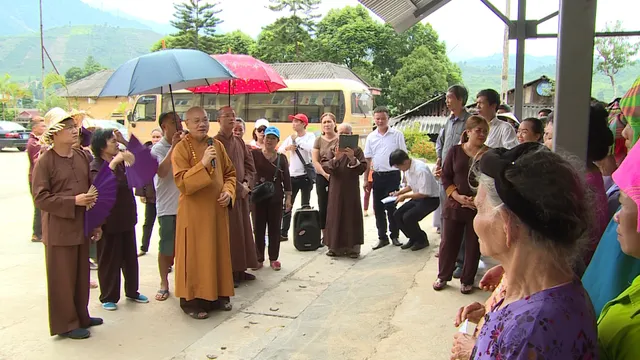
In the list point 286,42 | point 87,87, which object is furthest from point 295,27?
point 87,87

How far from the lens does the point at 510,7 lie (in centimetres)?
1638

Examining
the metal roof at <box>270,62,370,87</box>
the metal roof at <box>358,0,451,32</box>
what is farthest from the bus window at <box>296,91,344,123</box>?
the metal roof at <box>270,62,370,87</box>

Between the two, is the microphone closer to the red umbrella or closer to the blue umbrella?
the blue umbrella

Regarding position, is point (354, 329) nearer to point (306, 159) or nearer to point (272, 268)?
point (272, 268)

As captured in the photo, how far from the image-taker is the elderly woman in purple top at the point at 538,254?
1189 mm

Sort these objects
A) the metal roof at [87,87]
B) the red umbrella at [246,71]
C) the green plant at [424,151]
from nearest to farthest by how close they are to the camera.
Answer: the red umbrella at [246,71], the green plant at [424,151], the metal roof at [87,87]

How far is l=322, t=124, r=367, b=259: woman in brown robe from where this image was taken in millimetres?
5969

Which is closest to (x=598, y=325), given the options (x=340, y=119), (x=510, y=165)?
(x=510, y=165)

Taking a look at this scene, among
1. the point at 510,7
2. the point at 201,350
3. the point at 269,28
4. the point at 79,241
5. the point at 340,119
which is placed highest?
the point at 269,28

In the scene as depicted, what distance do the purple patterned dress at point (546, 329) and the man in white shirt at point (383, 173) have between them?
5.07m

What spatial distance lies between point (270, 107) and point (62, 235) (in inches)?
584

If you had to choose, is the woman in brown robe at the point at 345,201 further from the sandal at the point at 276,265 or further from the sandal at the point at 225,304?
the sandal at the point at 225,304

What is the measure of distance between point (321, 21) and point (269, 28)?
168 inches

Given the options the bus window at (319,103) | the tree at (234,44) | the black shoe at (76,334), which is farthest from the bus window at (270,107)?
the tree at (234,44)
